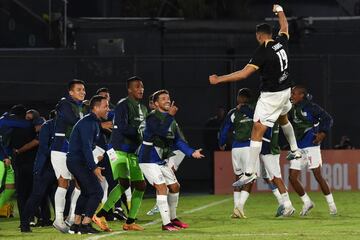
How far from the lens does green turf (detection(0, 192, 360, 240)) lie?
1705 cm

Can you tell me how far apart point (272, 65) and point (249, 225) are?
304cm

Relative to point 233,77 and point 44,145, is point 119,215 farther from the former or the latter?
point 233,77

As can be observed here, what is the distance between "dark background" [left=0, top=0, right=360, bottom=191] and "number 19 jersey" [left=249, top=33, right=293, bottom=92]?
39.5 ft

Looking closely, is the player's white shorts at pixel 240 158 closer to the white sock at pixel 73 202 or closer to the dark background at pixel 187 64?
the white sock at pixel 73 202

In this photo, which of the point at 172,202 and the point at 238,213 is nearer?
the point at 172,202

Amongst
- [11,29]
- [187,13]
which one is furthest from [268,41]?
[187,13]

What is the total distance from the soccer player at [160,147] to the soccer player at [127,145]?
515mm

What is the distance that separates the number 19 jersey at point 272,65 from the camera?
17.4 metres

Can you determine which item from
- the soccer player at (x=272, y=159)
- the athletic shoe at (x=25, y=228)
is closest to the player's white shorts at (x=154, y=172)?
the athletic shoe at (x=25, y=228)

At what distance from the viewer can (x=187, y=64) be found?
103 feet

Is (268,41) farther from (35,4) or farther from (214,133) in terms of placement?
(35,4)

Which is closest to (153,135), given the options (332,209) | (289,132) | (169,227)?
(169,227)

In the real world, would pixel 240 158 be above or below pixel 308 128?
below

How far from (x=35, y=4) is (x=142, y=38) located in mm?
4374
